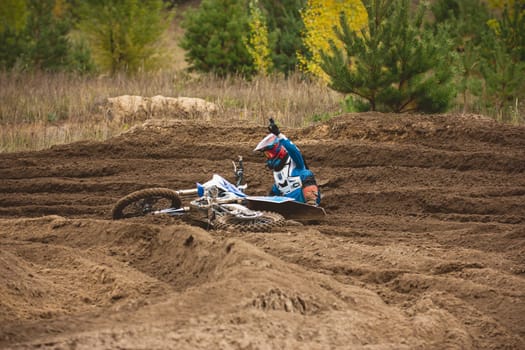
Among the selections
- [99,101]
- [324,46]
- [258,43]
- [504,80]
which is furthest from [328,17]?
[99,101]

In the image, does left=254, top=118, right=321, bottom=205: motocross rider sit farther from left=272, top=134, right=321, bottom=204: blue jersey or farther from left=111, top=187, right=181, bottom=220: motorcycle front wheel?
left=111, top=187, right=181, bottom=220: motorcycle front wheel

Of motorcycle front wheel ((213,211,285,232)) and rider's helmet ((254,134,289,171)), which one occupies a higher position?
rider's helmet ((254,134,289,171))

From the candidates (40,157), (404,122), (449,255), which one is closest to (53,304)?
(449,255)

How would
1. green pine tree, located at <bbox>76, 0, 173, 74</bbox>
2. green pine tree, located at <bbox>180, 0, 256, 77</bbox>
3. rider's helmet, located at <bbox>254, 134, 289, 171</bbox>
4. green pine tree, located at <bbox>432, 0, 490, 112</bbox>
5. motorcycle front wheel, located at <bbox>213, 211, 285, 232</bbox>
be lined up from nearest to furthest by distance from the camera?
motorcycle front wheel, located at <bbox>213, 211, 285, 232</bbox>
rider's helmet, located at <bbox>254, 134, 289, 171</bbox>
green pine tree, located at <bbox>432, 0, 490, 112</bbox>
green pine tree, located at <bbox>180, 0, 256, 77</bbox>
green pine tree, located at <bbox>76, 0, 173, 74</bbox>

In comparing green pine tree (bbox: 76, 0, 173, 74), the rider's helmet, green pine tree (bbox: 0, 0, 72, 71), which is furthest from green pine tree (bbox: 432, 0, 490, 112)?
green pine tree (bbox: 0, 0, 72, 71)

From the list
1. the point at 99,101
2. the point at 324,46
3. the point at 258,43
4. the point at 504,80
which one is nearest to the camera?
the point at 504,80

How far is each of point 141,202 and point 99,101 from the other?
897cm

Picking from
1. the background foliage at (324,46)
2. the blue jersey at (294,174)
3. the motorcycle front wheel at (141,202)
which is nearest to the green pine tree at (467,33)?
the background foliage at (324,46)

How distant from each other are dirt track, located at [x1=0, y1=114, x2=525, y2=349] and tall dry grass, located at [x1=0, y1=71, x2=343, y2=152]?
221 cm

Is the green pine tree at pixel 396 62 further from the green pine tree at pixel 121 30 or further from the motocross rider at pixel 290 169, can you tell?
the green pine tree at pixel 121 30

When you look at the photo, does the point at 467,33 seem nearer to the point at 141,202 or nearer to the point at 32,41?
the point at 32,41

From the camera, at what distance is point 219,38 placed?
2162 centimetres

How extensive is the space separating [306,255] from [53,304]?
235 cm

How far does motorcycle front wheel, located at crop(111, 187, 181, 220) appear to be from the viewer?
26.4ft
